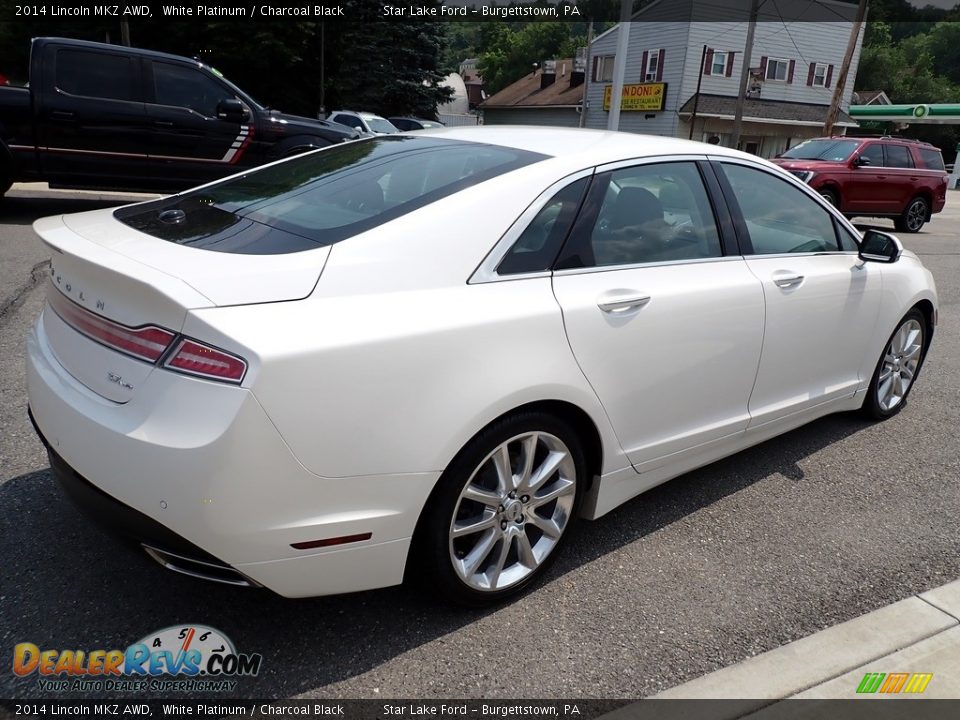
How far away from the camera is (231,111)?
31.6 feet

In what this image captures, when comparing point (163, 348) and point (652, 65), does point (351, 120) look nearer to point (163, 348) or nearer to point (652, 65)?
point (652, 65)

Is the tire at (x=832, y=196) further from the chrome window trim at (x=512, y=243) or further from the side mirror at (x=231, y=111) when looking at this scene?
the chrome window trim at (x=512, y=243)

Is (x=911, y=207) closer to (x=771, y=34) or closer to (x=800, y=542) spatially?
(x=800, y=542)

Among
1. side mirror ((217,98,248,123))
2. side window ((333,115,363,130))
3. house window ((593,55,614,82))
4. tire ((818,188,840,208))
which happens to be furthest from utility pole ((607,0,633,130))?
house window ((593,55,614,82))

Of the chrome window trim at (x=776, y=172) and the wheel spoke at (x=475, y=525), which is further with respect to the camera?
the chrome window trim at (x=776, y=172)

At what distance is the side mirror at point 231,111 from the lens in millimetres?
9578

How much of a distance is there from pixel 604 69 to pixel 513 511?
139 ft

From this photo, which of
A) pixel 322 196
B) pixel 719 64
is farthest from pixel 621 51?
pixel 719 64

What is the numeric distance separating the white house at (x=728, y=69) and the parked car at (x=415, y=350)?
33.8m

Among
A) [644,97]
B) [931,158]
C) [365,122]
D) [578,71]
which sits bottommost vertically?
[365,122]

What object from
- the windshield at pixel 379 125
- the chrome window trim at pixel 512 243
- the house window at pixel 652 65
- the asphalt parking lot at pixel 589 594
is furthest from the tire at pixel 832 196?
the house window at pixel 652 65

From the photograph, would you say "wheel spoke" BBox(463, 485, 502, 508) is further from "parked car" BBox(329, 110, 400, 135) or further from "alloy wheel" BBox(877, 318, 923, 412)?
"parked car" BBox(329, 110, 400, 135)

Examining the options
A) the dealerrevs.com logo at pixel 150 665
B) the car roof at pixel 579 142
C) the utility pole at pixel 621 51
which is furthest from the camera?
the utility pole at pixel 621 51

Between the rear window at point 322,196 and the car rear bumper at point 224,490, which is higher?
the rear window at point 322,196
